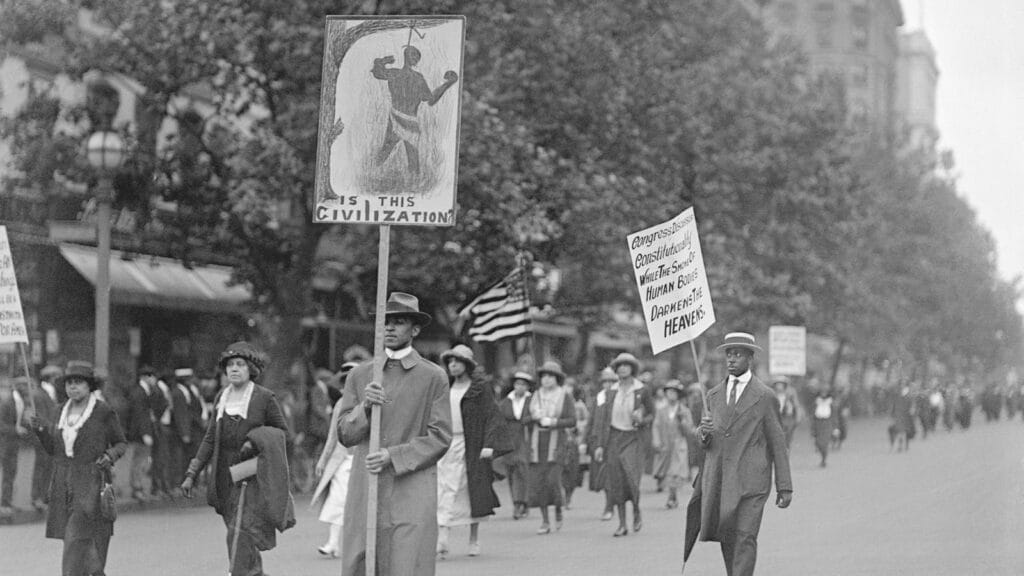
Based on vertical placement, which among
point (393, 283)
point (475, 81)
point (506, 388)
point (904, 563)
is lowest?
point (904, 563)

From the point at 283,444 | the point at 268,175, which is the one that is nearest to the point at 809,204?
the point at 268,175

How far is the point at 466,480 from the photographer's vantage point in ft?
50.4

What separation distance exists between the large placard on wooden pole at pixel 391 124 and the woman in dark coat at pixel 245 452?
2430 mm

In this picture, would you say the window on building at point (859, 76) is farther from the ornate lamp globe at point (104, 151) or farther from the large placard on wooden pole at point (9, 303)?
the large placard on wooden pole at point (9, 303)

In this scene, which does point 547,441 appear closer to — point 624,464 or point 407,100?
point 624,464

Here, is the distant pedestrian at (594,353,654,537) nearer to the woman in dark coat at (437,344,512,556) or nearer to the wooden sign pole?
the woman in dark coat at (437,344,512,556)

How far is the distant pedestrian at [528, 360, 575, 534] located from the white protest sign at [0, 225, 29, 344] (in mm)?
6411

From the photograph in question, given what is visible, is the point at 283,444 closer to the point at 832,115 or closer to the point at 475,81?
the point at 475,81

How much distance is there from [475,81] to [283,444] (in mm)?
14078

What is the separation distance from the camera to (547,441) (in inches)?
742

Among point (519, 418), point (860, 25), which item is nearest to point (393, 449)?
point (519, 418)

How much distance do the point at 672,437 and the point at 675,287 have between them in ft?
38.4

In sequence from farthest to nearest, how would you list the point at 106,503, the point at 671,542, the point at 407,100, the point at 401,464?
the point at 671,542, the point at 106,503, the point at 407,100, the point at 401,464

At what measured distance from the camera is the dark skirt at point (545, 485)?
1862cm
